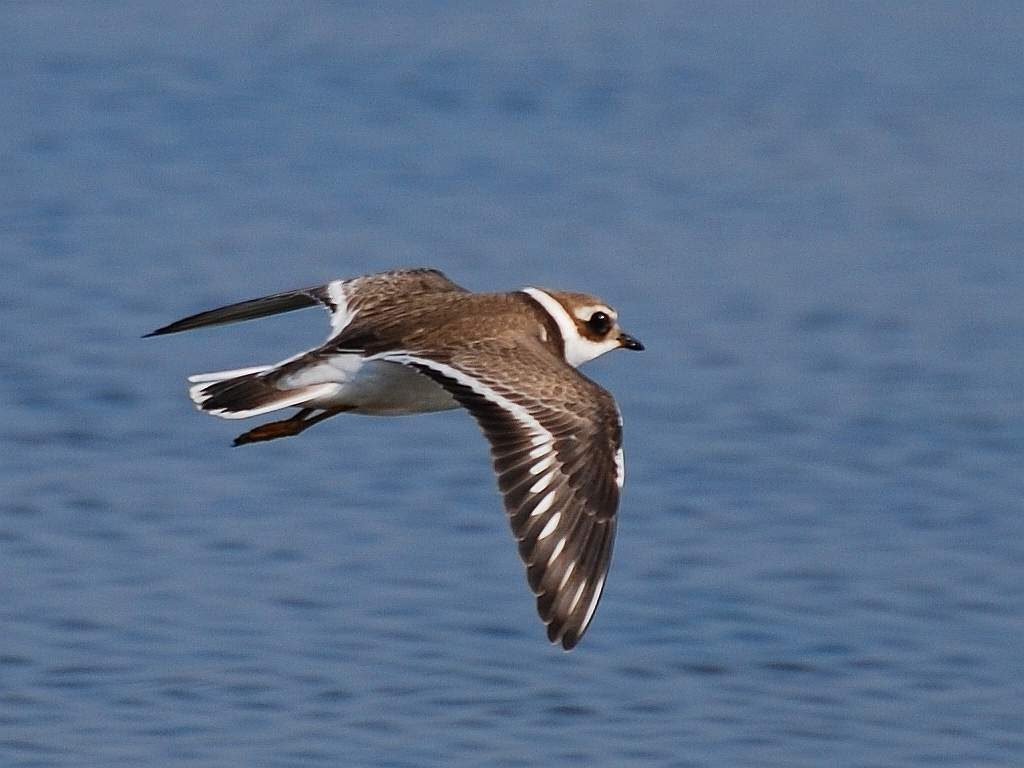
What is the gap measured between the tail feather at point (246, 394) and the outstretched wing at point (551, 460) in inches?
12.8

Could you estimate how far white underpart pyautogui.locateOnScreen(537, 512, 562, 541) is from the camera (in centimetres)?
665

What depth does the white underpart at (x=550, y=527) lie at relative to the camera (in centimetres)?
665

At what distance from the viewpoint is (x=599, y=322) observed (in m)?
8.56

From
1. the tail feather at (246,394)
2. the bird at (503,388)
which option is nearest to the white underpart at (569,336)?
the bird at (503,388)

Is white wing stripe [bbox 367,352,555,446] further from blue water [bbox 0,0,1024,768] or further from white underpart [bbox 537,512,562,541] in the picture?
blue water [bbox 0,0,1024,768]

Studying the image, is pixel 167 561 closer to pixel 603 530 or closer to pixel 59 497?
pixel 59 497

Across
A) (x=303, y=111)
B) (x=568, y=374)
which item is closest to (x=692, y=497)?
(x=568, y=374)

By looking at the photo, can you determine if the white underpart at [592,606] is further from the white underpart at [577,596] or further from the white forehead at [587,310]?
the white forehead at [587,310]

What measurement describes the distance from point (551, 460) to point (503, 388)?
35 cm

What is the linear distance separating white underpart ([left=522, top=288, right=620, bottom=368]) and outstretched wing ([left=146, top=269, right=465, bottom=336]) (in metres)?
0.54

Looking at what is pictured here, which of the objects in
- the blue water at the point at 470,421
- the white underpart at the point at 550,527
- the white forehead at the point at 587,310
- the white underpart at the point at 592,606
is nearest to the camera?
the white underpart at the point at 592,606

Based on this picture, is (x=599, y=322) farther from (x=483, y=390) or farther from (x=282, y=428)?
(x=483, y=390)

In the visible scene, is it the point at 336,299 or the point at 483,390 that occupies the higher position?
the point at 336,299

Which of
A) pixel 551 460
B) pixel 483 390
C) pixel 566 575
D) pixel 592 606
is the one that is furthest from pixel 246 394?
pixel 592 606
